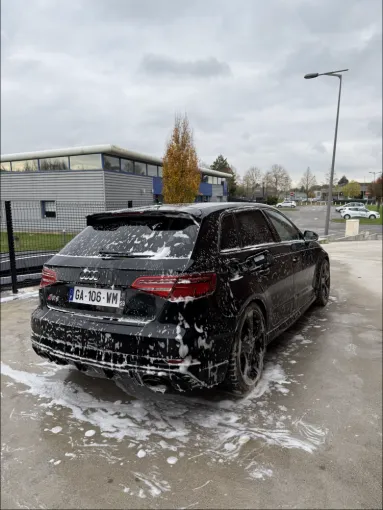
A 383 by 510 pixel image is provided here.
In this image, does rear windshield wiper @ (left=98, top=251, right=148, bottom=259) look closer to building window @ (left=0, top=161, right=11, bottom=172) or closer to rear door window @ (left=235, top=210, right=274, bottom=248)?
rear door window @ (left=235, top=210, right=274, bottom=248)

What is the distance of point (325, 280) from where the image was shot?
13.8ft

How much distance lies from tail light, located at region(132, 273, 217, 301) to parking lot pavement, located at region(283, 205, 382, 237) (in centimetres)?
186

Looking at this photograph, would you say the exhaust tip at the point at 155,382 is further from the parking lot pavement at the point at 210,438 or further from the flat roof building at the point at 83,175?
the flat roof building at the point at 83,175

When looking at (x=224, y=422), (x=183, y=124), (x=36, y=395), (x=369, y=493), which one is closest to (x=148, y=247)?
(x=224, y=422)

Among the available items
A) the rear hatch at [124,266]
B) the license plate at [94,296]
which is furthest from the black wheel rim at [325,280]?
the license plate at [94,296]

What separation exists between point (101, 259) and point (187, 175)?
676 cm

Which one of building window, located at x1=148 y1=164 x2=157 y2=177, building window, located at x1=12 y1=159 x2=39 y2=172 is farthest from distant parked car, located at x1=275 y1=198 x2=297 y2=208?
building window, located at x1=12 y1=159 x2=39 y2=172

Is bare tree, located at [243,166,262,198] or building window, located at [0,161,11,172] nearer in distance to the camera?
bare tree, located at [243,166,262,198]

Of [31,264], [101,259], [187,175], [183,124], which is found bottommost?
[31,264]

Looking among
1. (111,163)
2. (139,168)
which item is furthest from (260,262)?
(139,168)

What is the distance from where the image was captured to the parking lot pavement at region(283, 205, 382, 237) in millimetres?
4091

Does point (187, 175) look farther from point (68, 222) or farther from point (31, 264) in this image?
point (68, 222)

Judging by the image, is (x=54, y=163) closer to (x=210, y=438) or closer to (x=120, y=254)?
Answer: (x=120, y=254)

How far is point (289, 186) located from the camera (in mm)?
3873
